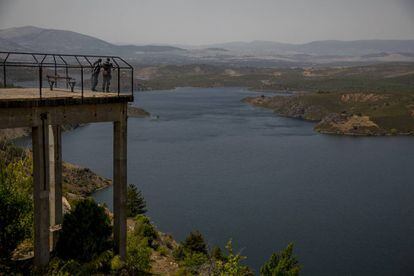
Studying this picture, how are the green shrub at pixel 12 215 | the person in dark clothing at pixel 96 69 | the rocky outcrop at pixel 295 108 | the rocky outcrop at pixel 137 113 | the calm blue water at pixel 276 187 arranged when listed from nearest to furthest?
the green shrub at pixel 12 215
the person in dark clothing at pixel 96 69
the calm blue water at pixel 276 187
the rocky outcrop at pixel 137 113
the rocky outcrop at pixel 295 108

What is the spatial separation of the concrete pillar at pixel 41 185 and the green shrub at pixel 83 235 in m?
1.73

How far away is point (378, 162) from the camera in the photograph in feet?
280

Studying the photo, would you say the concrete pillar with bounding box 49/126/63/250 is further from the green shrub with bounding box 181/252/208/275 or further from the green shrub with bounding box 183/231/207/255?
the green shrub with bounding box 183/231/207/255

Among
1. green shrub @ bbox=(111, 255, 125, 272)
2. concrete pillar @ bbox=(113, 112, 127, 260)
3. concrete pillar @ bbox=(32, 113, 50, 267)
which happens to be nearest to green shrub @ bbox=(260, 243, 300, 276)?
green shrub @ bbox=(111, 255, 125, 272)

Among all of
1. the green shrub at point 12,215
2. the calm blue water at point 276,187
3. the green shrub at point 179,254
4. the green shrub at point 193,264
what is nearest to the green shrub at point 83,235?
the green shrub at point 12,215

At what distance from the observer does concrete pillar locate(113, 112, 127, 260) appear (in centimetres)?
1705

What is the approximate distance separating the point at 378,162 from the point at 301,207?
117 ft

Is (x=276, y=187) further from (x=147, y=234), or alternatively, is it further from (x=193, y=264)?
(x=193, y=264)

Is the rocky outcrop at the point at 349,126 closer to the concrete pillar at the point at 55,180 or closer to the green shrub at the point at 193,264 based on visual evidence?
the green shrub at the point at 193,264

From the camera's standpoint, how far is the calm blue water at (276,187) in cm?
4484

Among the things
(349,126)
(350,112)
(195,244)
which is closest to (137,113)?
(349,126)

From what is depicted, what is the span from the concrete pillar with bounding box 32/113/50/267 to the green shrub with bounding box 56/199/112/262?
1.73m

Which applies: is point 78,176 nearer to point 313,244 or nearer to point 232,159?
point 232,159

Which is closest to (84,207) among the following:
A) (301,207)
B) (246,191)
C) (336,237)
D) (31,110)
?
(31,110)
